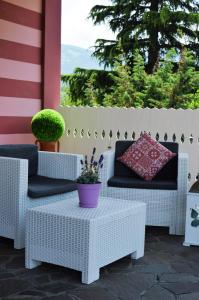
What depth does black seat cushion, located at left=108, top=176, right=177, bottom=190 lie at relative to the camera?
4211 millimetres

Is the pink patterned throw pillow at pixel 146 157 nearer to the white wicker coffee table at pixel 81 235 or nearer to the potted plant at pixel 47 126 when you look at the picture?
the white wicker coffee table at pixel 81 235

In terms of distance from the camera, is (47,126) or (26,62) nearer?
(47,126)

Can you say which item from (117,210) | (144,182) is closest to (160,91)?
(144,182)

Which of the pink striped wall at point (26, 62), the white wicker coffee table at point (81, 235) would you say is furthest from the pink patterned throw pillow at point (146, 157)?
the pink striped wall at point (26, 62)

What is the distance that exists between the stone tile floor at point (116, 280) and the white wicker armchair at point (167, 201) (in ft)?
1.79

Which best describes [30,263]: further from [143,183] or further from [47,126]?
[47,126]

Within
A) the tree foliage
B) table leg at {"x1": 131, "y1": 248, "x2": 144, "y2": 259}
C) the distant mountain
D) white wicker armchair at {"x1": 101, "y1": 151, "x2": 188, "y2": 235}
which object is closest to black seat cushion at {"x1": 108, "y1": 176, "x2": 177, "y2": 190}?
white wicker armchair at {"x1": 101, "y1": 151, "x2": 188, "y2": 235}

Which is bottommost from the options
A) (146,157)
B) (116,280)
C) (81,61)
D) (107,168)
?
(116,280)

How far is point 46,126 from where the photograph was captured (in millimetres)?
6363

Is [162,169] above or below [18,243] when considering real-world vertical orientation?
above

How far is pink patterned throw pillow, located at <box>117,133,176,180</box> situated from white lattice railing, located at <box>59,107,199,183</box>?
5.23 ft

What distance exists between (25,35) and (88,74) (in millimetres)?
8229

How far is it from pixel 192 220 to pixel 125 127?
2870mm

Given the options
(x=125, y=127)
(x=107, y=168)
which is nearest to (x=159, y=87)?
(x=125, y=127)
